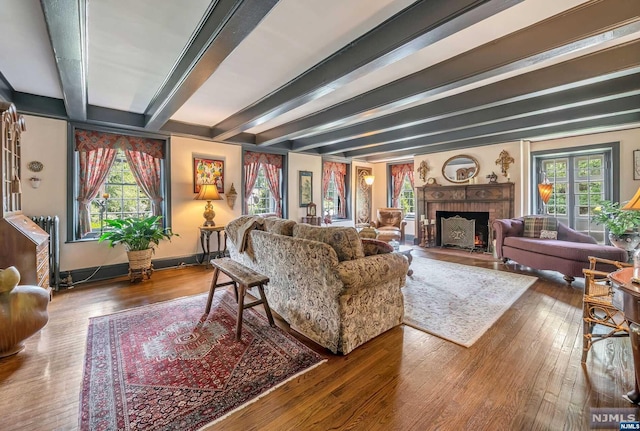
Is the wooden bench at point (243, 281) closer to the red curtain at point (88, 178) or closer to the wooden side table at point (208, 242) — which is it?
the wooden side table at point (208, 242)

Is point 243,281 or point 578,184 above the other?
point 578,184

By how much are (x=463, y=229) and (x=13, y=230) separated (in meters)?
7.59

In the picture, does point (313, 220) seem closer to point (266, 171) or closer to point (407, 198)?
point (266, 171)

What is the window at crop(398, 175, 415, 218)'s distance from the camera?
801 centimetres

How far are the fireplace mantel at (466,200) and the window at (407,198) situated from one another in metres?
0.86

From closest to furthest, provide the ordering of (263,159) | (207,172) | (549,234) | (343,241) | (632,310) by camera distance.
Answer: (632,310)
(343,241)
(549,234)
(207,172)
(263,159)

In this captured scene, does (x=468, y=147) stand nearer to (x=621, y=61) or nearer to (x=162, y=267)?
(x=621, y=61)

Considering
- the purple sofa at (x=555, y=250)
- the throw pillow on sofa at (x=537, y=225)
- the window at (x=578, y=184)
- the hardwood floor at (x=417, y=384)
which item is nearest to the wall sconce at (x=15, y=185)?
the hardwood floor at (x=417, y=384)

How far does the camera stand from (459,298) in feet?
11.0

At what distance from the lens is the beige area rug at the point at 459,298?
2.62 metres

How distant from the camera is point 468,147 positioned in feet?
20.5

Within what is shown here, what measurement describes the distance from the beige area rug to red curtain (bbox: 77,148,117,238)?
4.81 metres

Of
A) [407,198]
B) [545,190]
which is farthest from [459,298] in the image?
[407,198]

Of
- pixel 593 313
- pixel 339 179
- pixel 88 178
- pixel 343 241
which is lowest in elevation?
pixel 593 313
